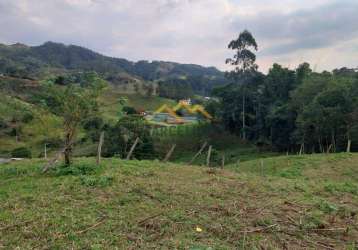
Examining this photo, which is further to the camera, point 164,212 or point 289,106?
point 289,106

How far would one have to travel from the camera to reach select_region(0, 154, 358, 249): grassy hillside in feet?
18.3

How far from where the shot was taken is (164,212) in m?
6.72

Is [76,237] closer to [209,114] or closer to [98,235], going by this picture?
[98,235]

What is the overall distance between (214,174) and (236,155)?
1103 inches

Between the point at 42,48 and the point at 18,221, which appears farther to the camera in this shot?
the point at 42,48

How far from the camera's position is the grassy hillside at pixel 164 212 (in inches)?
220

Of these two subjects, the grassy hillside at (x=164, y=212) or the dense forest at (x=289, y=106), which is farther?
the dense forest at (x=289, y=106)

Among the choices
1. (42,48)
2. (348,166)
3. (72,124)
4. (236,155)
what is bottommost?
(236,155)

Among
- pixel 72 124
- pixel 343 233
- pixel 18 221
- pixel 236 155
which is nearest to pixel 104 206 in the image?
pixel 18 221

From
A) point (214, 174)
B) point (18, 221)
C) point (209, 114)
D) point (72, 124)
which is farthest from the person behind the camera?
point (209, 114)

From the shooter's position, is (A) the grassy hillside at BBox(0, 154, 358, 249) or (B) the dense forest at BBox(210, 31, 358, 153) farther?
(B) the dense forest at BBox(210, 31, 358, 153)

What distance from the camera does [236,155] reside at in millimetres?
38594

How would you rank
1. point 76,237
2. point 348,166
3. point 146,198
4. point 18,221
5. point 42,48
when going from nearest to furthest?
point 76,237, point 18,221, point 146,198, point 348,166, point 42,48

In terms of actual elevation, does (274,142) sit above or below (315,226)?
below
